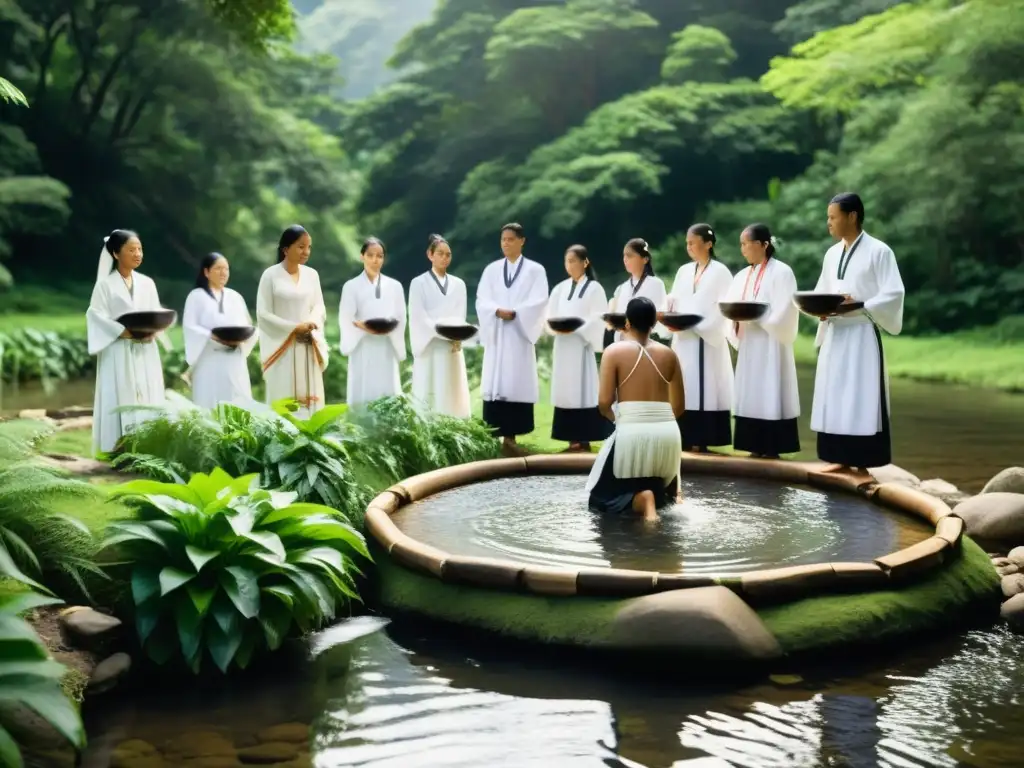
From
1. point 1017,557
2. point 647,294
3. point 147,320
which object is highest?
point 647,294

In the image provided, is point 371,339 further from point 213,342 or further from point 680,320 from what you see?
point 680,320

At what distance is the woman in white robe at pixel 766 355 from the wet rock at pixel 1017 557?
2004mm

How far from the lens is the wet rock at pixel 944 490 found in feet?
32.0

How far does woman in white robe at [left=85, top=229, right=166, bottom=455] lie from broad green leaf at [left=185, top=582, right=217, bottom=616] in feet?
11.2

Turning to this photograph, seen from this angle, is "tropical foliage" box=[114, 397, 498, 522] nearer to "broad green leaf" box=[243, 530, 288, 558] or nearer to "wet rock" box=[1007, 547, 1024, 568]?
"broad green leaf" box=[243, 530, 288, 558]

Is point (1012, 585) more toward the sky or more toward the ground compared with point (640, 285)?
more toward the ground

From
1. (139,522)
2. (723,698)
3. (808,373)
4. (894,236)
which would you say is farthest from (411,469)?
(894,236)

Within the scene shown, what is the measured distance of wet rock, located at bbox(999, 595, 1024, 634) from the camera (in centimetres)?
624

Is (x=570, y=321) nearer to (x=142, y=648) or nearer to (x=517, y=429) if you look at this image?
(x=517, y=429)

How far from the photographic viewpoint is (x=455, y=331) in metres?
9.80

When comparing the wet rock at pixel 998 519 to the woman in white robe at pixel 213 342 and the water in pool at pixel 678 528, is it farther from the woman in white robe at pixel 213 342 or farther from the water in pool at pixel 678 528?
the woman in white robe at pixel 213 342

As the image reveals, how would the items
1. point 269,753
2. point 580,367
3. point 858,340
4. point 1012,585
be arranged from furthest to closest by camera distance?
point 580,367 < point 858,340 < point 1012,585 < point 269,753

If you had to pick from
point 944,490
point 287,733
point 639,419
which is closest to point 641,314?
point 639,419

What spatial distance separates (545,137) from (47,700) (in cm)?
3051
